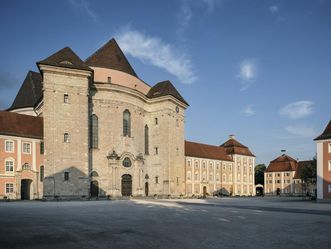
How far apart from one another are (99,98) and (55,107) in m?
8.03

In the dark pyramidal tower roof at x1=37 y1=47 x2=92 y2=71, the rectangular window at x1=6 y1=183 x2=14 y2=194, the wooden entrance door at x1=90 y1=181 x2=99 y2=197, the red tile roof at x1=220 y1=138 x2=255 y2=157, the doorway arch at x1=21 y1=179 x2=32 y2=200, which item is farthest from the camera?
the red tile roof at x1=220 y1=138 x2=255 y2=157

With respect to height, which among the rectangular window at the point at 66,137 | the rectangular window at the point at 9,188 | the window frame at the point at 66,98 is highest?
the window frame at the point at 66,98

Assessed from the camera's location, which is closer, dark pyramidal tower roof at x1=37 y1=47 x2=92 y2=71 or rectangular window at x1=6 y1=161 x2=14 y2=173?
rectangular window at x1=6 y1=161 x2=14 y2=173

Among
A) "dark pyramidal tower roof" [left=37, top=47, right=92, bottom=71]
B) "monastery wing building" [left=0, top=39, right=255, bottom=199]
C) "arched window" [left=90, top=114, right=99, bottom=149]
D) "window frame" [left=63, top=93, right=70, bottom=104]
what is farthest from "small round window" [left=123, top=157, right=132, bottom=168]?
"dark pyramidal tower roof" [left=37, top=47, right=92, bottom=71]

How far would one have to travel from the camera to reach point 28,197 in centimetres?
4194

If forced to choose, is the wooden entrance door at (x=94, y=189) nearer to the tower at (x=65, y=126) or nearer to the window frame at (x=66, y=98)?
the tower at (x=65, y=126)

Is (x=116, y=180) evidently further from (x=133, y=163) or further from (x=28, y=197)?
(x=28, y=197)

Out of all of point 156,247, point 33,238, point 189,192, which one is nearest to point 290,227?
point 156,247

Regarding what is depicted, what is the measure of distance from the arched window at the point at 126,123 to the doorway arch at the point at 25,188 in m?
14.4

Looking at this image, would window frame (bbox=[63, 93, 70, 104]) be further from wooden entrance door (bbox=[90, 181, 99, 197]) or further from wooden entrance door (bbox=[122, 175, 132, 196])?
wooden entrance door (bbox=[122, 175, 132, 196])

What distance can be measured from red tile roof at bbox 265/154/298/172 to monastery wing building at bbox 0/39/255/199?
40216 mm

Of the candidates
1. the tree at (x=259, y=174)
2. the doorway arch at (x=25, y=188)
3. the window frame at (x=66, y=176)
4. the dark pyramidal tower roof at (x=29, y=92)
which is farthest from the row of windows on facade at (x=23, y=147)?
the tree at (x=259, y=174)

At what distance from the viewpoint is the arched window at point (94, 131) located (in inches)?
1815

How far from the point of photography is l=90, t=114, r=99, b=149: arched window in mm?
46094
